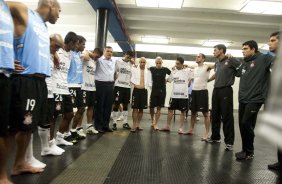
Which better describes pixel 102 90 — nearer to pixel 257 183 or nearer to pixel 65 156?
pixel 65 156

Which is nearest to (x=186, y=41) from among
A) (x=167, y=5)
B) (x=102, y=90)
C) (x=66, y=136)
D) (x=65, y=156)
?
(x=167, y=5)

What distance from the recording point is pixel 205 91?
500 cm

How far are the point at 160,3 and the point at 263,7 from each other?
7.94 feet

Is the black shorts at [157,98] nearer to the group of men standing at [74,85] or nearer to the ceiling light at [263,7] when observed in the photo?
the group of men standing at [74,85]

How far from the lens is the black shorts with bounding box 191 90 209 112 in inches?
195

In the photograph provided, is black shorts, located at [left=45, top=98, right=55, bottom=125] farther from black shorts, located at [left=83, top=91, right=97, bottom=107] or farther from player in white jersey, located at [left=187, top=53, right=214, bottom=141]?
player in white jersey, located at [left=187, top=53, right=214, bottom=141]

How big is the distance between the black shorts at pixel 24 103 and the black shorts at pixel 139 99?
10.3ft

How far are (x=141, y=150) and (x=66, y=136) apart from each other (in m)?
1.15

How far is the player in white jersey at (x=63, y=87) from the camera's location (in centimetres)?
306

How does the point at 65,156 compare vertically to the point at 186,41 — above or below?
below

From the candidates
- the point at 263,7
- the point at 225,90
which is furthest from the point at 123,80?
the point at 263,7

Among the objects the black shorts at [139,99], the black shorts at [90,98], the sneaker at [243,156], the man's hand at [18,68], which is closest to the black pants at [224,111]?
the sneaker at [243,156]

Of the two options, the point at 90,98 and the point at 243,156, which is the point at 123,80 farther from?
the point at 243,156

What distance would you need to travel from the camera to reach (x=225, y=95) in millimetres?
4059
